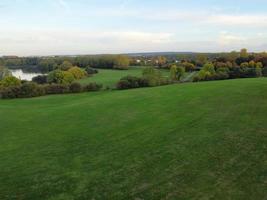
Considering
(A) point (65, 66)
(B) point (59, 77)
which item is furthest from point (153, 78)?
(A) point (65, 66)

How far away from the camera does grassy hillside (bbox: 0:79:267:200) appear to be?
27.6 ft

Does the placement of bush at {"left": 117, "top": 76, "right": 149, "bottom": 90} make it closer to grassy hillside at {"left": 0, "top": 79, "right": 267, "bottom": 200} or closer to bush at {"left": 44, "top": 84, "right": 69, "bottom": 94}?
bush at {"left": 44, "top": 84, "right": 69, "bottom": 94}

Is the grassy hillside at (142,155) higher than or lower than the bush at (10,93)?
higher

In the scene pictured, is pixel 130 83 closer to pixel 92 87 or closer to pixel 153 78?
pixel 153 78

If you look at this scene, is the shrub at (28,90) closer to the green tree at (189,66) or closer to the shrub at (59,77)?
the shrub at (59,77)

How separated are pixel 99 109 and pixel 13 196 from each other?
15030 mm

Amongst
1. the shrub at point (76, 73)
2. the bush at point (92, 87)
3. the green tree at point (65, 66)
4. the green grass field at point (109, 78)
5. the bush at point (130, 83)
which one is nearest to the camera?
the bush at point (92, 87)

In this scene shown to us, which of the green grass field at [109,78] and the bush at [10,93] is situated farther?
the green grass field at [109,78]

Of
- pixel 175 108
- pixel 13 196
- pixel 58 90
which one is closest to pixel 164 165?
pixel 13 196

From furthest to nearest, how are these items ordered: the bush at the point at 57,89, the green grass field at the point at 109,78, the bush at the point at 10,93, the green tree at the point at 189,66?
the green tree at the point at 189,66, the green grass field at the point at 109,78, the bush at the point at 57,89, the bush at the point at 10,93

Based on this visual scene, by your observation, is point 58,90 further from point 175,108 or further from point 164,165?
point 164,165

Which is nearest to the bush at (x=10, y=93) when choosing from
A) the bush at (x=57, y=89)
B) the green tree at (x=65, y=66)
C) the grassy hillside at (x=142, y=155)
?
the bush at (x=57, y=89)

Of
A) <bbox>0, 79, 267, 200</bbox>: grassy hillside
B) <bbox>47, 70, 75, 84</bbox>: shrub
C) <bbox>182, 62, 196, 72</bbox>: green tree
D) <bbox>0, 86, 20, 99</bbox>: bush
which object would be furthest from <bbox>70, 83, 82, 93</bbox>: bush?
<bbox>182, 62, 196, 72</bbox>: green tree

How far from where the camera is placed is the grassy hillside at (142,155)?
8.41 meters
